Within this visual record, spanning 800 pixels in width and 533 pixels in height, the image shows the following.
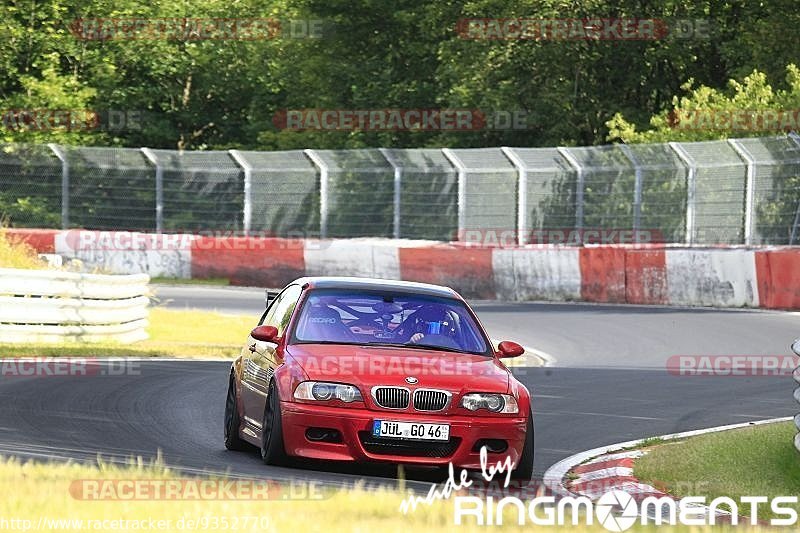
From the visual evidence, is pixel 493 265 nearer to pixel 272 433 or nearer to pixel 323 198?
pixel 323 198

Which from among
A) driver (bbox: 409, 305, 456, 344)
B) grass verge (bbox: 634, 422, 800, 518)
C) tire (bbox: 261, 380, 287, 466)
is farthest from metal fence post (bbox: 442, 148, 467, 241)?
tire (bbox: 261, 380, 287, 466)

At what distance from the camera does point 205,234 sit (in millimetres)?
34781

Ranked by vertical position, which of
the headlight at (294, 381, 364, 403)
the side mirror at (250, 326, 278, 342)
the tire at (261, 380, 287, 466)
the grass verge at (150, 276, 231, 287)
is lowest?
the grass verge at (150, 276, 231, 287)

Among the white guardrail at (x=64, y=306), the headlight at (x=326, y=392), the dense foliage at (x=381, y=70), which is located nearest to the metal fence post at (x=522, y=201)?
the dense foliage at (x=381, y=70)

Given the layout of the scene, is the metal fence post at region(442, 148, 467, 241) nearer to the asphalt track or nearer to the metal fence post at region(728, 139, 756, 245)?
the metal fence post at region(728, 139, 756, 245)

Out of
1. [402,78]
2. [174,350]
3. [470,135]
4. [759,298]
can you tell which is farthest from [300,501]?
[402,78]

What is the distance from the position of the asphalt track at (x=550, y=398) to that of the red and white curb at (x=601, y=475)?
191mm

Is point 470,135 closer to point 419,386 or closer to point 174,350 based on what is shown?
point 174,350

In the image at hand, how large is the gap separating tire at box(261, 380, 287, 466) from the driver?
3.83 feet

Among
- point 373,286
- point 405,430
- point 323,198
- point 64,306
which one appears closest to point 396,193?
point 323,198

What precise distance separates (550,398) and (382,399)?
5700 mm

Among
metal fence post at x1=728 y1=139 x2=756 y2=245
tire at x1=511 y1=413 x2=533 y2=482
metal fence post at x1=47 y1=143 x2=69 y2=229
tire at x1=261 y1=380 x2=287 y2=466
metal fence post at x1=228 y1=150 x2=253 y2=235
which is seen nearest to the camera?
tire at x1=261 y1=380 x2=287 y2=466

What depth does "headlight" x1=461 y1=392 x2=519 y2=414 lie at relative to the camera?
33.6ft

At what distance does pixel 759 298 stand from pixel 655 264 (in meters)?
2.00
